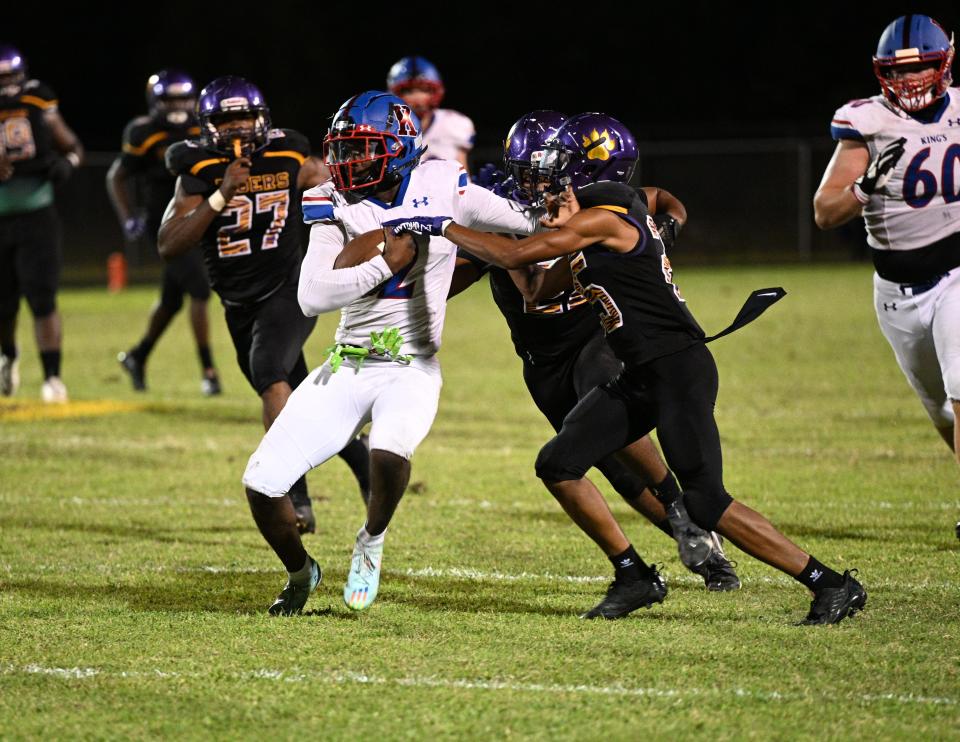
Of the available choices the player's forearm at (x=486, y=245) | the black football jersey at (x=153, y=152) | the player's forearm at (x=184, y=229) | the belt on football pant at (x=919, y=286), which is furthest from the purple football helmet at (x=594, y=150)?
the black football jersey at (x=153, y=152)

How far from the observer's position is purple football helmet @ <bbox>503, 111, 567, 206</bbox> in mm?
5047

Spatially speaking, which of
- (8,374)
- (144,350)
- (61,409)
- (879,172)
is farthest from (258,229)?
(144,350)

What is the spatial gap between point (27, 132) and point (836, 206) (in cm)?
655

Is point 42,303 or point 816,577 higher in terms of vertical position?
point 816,577

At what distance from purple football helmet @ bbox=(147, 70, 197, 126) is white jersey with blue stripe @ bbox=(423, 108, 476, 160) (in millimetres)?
1833

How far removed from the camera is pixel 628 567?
5.07m

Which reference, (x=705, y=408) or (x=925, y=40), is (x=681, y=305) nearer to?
(x=705, y=408)

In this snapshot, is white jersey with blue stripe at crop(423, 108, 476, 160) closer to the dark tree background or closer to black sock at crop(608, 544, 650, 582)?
black sock at crop(608, 544, 650, 582)

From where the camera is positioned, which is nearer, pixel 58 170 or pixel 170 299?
pixel 58 170

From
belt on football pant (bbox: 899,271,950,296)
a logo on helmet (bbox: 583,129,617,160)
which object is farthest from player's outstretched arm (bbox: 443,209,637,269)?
belt on football pant (bbox: 899,271,950,296)

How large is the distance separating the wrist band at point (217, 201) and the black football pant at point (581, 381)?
1.68m

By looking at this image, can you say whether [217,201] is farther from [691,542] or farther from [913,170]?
[913,170]

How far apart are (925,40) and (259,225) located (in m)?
3.14

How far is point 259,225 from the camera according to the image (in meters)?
7.01
